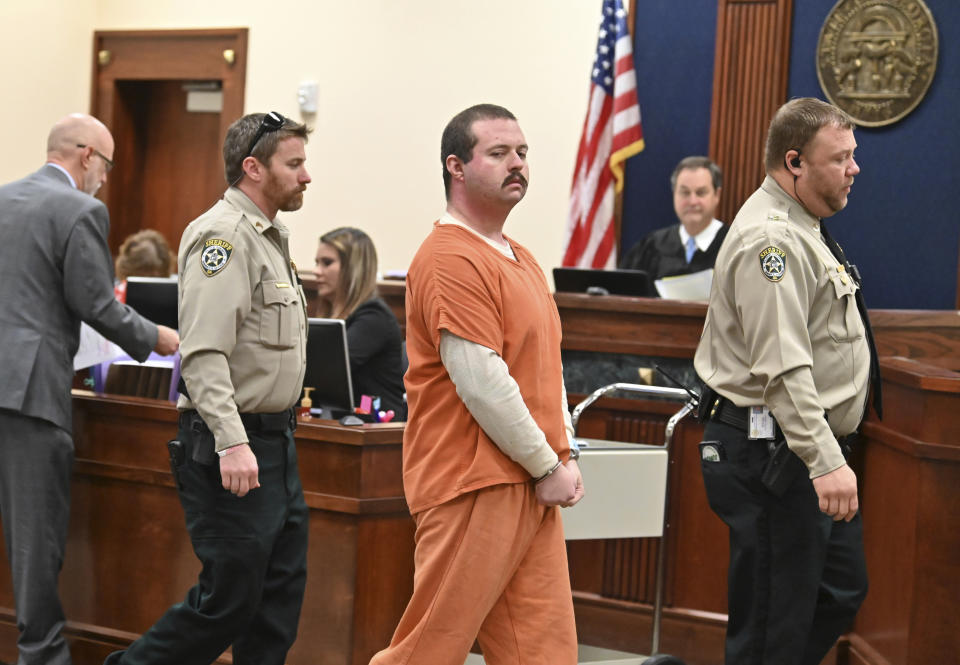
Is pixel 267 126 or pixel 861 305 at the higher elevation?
pixel 267 126

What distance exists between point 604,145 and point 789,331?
12.5 feet

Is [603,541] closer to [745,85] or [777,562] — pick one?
[777,562]

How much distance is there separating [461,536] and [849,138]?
1195 mm

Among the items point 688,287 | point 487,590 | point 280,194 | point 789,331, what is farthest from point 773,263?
point 688,287

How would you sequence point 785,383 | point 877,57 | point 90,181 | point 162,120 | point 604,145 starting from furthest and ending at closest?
point 162,120 < point 604,145 < point 877,57 < point 90,181 < point 785,383

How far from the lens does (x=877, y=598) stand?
3500 millimetres

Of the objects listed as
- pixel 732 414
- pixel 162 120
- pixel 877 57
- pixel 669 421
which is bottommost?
pixel 669 421

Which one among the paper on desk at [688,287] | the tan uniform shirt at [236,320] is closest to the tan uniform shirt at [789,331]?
the tan uniform shirt at [236,320]

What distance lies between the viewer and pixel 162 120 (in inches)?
310

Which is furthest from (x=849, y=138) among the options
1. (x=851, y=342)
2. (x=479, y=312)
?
(x=479, y=312)

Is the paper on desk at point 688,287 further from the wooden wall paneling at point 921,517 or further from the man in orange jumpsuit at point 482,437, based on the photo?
the man in orange jumpsuit at point 482,437

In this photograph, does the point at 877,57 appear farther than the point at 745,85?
No

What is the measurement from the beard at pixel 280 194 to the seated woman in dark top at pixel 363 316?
3.95 feet

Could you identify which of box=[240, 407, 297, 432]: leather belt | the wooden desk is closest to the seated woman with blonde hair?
the wooden desk
